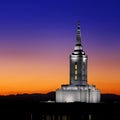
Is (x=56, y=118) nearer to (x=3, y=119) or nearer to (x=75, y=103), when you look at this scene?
(x=75, y=103)

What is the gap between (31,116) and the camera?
653 ft

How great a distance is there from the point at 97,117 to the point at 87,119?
2.72 meters

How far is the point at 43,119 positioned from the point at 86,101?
13.7 meters

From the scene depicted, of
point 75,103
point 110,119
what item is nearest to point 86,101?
point 75,103

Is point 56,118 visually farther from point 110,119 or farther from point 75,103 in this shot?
point 110,119

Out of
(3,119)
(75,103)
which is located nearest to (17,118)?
(3,119)

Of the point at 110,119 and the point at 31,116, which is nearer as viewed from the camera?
the point at 110,119

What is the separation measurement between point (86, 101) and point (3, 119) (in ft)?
84.1

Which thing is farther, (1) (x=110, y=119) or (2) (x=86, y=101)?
(2) (x=86, y=101)

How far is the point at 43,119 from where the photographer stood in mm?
192625

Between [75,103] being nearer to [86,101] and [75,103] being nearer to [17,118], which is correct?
[86,101]

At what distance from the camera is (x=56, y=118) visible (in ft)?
650

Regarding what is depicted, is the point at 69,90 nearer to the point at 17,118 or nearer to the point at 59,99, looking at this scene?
the point at 59,99

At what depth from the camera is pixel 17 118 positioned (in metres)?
188
